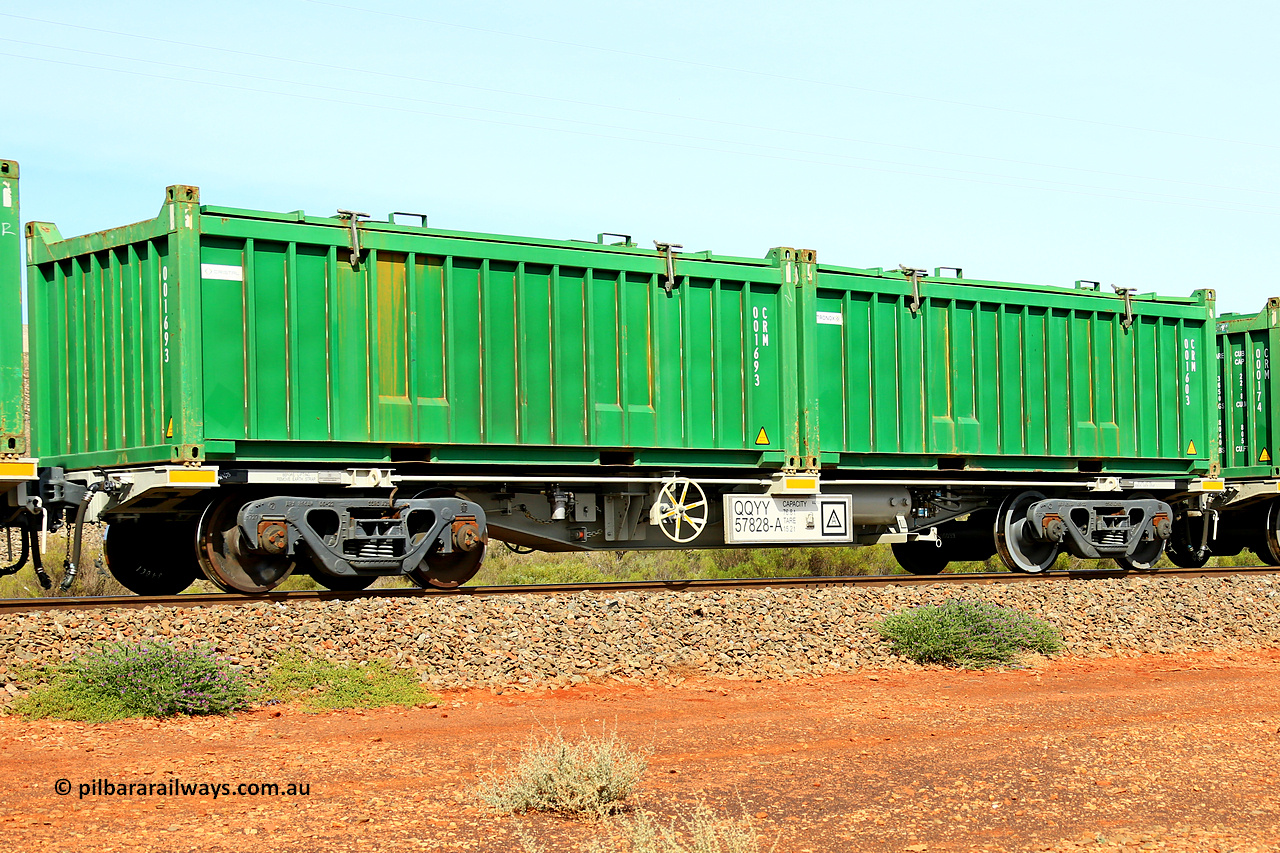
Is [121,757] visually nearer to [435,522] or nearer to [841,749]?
[841,749]

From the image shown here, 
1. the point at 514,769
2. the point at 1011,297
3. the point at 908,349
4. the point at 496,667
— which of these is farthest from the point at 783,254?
the point at 514,769

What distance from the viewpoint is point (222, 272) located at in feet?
37.2

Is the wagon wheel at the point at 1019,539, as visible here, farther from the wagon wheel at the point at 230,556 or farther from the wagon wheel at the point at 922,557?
the wagon wheel at the point at 230,556

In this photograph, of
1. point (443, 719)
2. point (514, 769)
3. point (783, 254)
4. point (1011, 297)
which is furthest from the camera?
point (1011, 297)

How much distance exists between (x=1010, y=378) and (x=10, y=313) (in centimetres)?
1119

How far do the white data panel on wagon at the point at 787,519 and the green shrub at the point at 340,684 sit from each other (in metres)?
5.12

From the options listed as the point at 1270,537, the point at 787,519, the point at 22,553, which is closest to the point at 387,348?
the point at 22,553

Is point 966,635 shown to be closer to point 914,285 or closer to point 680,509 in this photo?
point 680,509

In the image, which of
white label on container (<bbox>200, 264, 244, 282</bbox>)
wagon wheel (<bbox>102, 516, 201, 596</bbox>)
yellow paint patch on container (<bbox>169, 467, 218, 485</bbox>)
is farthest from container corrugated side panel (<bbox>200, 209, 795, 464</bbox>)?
wagon wheel (<bbox>102, 516, 201, 596</bbox>)

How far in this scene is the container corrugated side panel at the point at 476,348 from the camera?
37.7ft

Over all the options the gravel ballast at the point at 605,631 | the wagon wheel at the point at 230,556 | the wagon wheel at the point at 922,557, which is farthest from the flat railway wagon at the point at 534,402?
the gravel ballast at the point at 605,631

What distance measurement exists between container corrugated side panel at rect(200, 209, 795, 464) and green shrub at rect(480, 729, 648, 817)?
6.07 metres

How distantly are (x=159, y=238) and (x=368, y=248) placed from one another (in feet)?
6.09

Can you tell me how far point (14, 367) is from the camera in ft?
35.8
